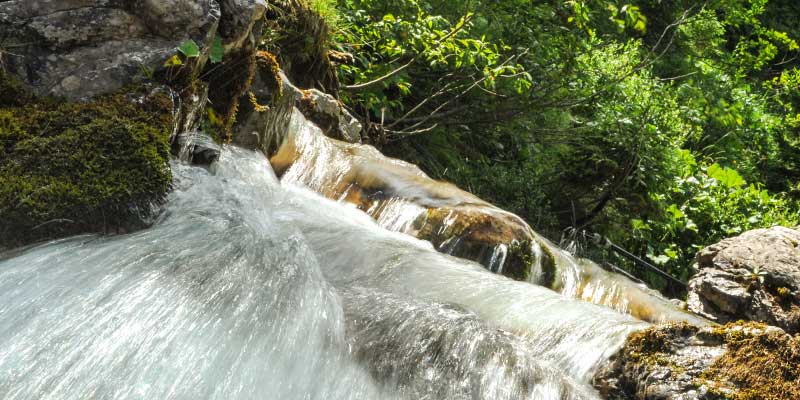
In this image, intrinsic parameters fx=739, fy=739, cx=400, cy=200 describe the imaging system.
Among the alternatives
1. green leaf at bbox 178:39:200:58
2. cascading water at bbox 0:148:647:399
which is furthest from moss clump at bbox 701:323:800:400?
green leaf at bbox 178:39:200:58

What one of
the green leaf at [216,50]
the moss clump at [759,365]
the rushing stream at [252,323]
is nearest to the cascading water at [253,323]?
the rushing stream at [252,323]

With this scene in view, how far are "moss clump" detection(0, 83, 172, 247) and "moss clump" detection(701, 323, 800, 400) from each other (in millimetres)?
2639

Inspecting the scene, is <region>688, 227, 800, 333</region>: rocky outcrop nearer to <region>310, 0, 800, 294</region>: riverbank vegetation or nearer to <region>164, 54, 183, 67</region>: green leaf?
<region>310, 0, 800, 294</region>: riverbank vegetation

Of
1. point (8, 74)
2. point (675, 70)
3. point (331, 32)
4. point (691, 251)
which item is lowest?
point (691, 251)

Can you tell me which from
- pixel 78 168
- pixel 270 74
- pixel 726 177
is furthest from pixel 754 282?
pixel 726 177

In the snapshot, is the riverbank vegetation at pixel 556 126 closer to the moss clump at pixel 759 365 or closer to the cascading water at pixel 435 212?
the cascading water at pixel 435 212

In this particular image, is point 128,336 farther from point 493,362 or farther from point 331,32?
point 331,32

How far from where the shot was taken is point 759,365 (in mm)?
3061

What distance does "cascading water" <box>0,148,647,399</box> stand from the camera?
2412 mm

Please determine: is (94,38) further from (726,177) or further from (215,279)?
(726,177)

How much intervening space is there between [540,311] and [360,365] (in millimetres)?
1356

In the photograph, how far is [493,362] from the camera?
3.04m

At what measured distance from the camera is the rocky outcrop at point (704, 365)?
299cm

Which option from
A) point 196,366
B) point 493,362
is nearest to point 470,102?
point 493,362
